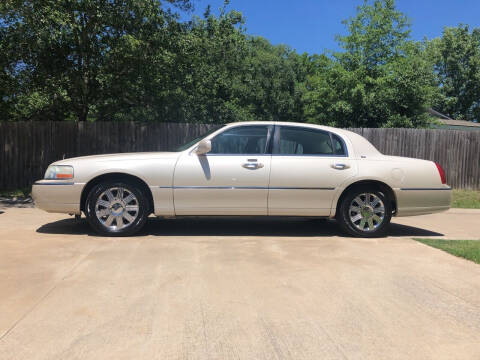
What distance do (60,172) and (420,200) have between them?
16.8 feet

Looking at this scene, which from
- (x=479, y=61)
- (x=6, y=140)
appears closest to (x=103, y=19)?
(x=6, y=140)

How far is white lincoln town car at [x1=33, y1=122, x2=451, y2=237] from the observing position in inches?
236

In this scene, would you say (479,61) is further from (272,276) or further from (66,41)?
(272,276)

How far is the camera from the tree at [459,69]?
36844mm

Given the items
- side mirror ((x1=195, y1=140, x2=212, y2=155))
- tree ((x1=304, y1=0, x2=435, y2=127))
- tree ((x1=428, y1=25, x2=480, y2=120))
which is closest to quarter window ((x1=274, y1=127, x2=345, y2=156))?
side mirror ((x1=195, y1=140, x2=212, y2=155))

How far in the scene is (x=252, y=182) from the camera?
6.08m

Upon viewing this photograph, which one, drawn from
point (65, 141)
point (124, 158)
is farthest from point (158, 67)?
point (124, 158)

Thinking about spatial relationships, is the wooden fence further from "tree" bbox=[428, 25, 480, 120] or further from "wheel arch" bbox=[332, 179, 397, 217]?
"tree" bbox=[428, 25, 480, 120]

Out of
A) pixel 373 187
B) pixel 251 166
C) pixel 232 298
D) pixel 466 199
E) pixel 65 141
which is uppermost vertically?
pixel 65 141

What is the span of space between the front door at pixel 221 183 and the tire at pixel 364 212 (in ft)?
3.88

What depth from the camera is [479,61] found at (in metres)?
36.6

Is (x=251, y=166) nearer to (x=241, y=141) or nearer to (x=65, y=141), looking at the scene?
(x=241, y=141)

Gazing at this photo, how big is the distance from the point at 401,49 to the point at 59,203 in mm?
18912

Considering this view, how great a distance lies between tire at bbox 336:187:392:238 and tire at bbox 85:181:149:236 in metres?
2.82
